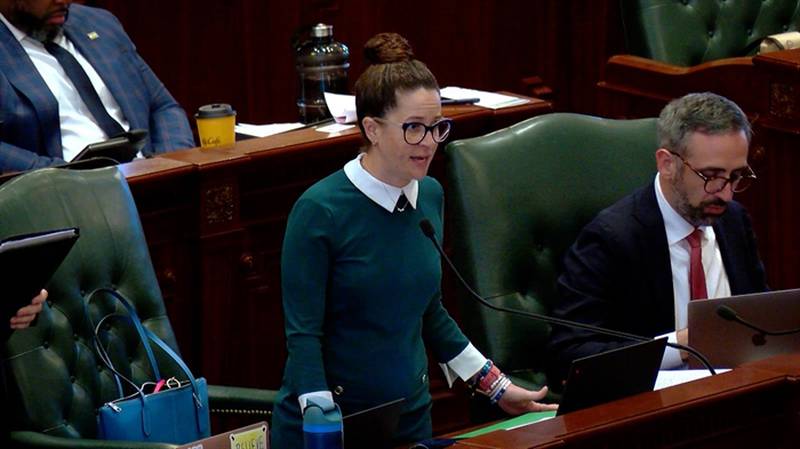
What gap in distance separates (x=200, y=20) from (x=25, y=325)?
2.67 m

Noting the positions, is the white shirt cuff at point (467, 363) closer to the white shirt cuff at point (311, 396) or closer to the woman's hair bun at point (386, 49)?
the white shirt cuff at point (311, 396)

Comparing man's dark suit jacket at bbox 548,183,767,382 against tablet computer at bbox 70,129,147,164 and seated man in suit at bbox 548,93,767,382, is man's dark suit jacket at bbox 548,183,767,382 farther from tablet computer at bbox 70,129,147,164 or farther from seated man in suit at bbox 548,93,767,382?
tablet computer at bbox 70,129,147,164

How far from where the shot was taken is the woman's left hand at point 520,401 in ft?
10.2

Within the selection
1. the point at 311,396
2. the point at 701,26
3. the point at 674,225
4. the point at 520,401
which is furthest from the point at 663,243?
the point at 701,26

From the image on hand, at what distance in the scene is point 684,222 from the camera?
3.34 meters

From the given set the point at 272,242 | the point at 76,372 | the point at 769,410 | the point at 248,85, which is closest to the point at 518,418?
the point at 769,410

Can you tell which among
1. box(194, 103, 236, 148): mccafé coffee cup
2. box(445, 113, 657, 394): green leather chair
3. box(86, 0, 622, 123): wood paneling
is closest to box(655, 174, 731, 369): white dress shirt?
box(445, 113, 657, 394): green leather chair

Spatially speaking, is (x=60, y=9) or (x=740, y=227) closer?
(x=740, y=227)

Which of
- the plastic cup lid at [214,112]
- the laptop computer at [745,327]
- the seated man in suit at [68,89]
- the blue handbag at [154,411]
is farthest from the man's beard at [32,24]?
the laptop computer at [745,327]

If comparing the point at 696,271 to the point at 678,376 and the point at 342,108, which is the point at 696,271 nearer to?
the point at 678,376

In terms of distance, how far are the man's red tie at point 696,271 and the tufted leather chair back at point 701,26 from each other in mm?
2036

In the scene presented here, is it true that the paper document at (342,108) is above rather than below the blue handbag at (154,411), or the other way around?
above

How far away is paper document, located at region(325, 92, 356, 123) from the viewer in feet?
14.0

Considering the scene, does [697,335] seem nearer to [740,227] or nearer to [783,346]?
[783,346]
